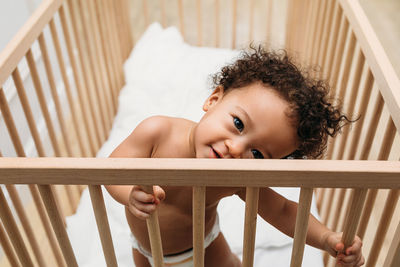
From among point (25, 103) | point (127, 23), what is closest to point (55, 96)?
point (25, 103)

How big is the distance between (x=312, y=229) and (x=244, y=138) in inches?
8.0

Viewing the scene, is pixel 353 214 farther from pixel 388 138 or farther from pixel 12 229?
pixel 12 229

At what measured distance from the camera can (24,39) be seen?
924mm

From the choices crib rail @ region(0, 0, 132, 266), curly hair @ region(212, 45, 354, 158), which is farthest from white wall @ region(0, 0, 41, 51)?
curly hair @ region(212, 45, 354, 158)

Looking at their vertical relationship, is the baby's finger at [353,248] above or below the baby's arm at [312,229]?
above

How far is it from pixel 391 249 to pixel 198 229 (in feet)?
0.91

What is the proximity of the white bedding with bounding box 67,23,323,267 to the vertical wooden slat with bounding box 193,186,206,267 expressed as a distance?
0.48 meters

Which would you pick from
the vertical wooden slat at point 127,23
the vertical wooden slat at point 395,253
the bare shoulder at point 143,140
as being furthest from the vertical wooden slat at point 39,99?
the vertical wooden slat at point 395,253

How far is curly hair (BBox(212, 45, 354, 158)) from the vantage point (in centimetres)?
70

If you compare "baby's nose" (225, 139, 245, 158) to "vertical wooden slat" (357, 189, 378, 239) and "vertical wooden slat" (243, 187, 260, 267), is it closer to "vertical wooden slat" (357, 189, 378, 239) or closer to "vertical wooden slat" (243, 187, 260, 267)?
→ "vertical wooden slat" (243, 187, 260, 267)

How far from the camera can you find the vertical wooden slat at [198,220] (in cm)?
56

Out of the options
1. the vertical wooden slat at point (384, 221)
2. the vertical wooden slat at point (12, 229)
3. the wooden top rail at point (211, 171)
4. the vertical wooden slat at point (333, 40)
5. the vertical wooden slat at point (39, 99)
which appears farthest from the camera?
the vertical wooden slat at point (333, 40)

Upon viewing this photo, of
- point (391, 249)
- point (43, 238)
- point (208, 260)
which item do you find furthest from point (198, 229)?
point (43, 238)

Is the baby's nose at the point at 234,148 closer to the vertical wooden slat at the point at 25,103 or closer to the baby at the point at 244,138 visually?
the baby at the point at 244,138
